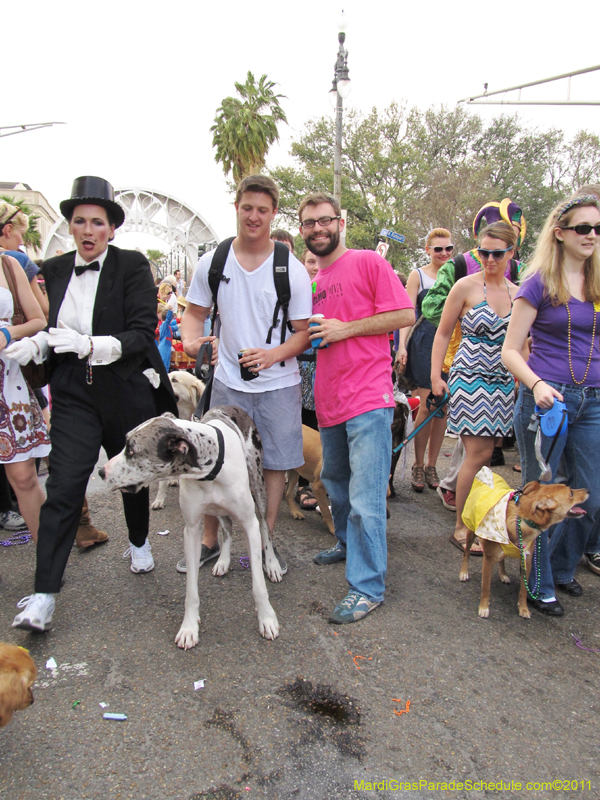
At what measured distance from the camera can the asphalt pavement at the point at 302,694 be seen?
79.9 inches

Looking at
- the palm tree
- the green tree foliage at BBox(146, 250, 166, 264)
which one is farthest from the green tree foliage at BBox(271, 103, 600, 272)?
the green tree foliage at BBox(146, 250, 166, 264)

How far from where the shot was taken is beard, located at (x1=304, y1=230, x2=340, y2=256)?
10.9 feet

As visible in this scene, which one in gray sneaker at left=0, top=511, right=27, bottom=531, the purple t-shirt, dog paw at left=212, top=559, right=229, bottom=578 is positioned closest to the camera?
the purple t-shirt

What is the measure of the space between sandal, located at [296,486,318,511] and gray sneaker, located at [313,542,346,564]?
1156 mm

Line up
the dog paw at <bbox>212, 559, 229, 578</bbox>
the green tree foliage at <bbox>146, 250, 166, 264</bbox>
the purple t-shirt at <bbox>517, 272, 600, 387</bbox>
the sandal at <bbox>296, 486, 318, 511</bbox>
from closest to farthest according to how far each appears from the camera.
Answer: the purple t-shirt at <bbox>517, 272, 600, 387</bbox> → the dog paw at <bbox>212, 559, 229, 578</bbox> → the sandal at <bbox>296, 486, 318, 511</bbox> → the green tree foliage at <bbox>146, 250, 166, 264</bbox>

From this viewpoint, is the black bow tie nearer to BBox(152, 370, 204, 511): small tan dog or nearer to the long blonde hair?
BBox(152, 370, 204, 511): small tan dog

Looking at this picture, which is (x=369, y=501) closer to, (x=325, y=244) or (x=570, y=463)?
(x=570, y=463)

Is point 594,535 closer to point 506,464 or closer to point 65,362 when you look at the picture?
point 506,464

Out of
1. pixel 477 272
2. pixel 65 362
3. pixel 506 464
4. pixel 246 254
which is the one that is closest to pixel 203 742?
pixel 65 362

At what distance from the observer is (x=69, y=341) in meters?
2.89

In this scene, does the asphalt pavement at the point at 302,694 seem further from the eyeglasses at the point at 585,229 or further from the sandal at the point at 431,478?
the eyeglasses at the point at 585,229

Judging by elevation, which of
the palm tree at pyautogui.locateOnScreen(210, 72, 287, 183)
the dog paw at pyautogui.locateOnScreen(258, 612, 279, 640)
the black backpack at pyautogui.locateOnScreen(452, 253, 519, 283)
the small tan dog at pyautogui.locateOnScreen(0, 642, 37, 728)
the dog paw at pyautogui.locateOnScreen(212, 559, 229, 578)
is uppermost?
the palm tree at pyautogui.locateOnScreen(210, 72, 287, 183)

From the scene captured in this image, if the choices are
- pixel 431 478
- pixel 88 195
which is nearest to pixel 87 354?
pixel 88 195

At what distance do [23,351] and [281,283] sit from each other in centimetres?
155
